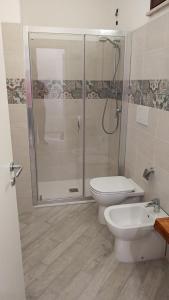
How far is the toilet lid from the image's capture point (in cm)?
228

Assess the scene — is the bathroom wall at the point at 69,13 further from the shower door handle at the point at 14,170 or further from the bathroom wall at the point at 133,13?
the shower door handle at the point at 14,170

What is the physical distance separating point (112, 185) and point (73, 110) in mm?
1193

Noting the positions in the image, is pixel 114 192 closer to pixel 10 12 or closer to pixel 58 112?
pixel 58 112

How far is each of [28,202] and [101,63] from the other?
191cm

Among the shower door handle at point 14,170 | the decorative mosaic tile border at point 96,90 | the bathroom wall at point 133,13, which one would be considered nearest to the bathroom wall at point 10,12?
the decorative mosaic tile border at point 96,90

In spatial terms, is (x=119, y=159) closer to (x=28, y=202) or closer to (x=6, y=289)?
(x=28, y=202)

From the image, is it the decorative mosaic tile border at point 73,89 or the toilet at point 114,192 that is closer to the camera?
the toilet at point 114,192

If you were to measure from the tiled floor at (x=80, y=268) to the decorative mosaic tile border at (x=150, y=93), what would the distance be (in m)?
1.31

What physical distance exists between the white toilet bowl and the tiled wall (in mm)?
194

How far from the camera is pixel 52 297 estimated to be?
5.38 ft

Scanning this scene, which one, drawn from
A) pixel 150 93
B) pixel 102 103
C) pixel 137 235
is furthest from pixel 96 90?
pixel 137 235

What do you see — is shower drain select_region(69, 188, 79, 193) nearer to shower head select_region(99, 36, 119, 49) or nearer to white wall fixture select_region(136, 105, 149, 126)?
white wall fixture select_region(136, 105, 149, 126)

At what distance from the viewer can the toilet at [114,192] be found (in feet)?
7.39

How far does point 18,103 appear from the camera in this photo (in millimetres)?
2365
